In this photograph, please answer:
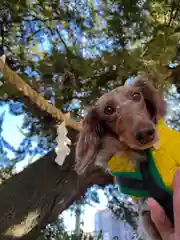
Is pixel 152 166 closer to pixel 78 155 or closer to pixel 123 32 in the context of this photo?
pixel 78 155

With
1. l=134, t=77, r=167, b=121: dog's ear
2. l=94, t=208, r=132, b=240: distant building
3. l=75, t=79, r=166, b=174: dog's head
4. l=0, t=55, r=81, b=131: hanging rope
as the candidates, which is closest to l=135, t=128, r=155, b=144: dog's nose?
l=75, t=79, r=166, b=174: dog's head

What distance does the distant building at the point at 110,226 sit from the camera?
295 centimetres

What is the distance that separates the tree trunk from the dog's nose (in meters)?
0.74

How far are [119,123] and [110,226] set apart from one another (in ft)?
8.06

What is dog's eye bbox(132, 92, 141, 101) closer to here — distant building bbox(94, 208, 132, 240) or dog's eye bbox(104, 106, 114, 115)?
dog's eye bbox(104, 106, 114, 115)

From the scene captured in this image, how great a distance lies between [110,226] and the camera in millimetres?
3172

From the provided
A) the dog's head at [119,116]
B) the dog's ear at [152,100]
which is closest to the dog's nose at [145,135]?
the dog's head at [119,116]

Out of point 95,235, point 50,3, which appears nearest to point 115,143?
point 50,3

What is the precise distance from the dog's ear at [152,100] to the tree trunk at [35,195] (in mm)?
597

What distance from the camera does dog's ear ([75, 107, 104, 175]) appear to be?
1.00 meters

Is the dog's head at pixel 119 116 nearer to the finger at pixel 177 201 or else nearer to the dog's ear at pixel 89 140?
the dog's ear at pixel 89 140

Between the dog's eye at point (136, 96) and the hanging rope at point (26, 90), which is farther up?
the hanging rope at point (26, 90)

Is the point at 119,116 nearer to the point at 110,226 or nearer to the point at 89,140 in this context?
the point at 89,140

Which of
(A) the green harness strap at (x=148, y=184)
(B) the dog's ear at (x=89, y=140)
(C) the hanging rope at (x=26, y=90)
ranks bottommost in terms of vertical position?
(A) the green harness strap at (x=148, y=184)
